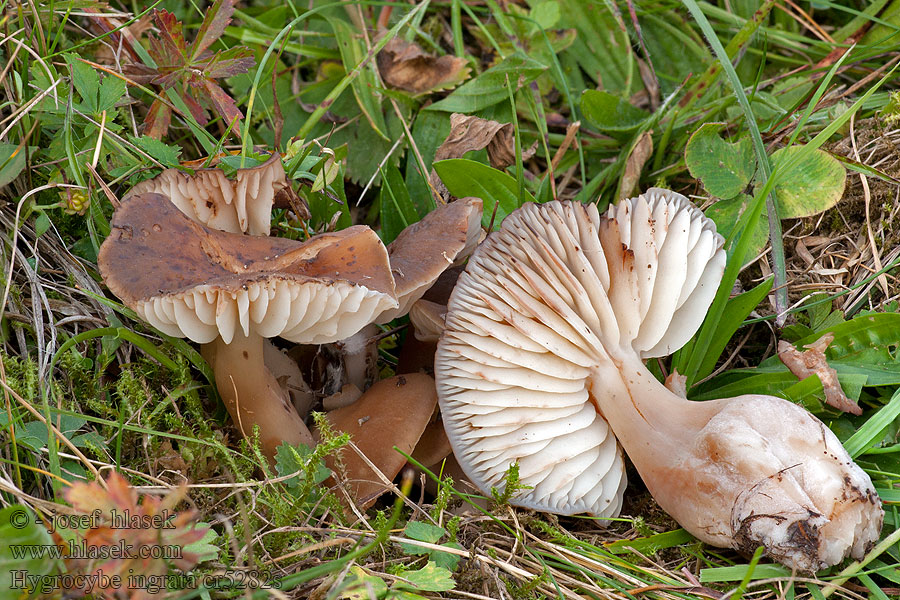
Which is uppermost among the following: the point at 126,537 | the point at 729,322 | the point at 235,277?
the point at 235,277

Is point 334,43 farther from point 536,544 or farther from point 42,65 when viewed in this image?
point 536,544

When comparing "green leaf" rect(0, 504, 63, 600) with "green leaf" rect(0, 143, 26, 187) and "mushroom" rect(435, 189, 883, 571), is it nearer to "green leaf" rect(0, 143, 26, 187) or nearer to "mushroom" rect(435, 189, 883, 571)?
"mushroom" rect(435, 189, 883, 571)

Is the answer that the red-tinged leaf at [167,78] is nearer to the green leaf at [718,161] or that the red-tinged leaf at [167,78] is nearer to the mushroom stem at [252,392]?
the mushroom stem at [252,392]

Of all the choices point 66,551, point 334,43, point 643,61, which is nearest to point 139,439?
point 66,551

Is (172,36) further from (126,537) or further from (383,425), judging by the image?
(126,537)

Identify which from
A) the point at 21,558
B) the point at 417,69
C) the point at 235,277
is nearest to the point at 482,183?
the point at 417,69

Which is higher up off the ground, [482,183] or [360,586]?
[482,183]
